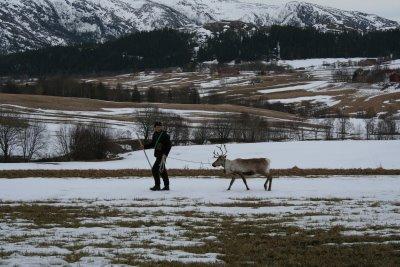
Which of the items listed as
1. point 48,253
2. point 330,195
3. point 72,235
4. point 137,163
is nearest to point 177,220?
point 72,235

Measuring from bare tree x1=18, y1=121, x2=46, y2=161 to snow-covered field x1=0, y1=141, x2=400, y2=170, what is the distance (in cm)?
2223

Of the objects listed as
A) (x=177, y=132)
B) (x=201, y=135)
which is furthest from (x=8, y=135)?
(x=201, y=135)

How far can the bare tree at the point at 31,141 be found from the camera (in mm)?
84688

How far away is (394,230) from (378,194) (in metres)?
9.35

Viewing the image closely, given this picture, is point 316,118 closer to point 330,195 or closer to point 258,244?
point 330,195

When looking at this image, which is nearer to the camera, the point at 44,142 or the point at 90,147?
the point at 90,147

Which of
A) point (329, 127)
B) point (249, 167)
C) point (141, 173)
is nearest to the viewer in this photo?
point (249, 167)

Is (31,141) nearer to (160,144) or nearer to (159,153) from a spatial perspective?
(160,144)

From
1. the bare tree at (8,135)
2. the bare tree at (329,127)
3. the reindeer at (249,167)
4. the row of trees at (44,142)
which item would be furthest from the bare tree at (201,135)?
the reindeer at (249,167)

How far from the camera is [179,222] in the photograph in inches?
555

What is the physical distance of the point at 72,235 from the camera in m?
12.2

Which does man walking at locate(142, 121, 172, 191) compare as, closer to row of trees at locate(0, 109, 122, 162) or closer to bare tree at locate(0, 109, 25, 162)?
row of trees at locate(0, 109, 122, 162)

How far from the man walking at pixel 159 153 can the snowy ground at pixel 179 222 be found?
27.7 inches

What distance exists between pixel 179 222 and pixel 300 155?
52877 mm
